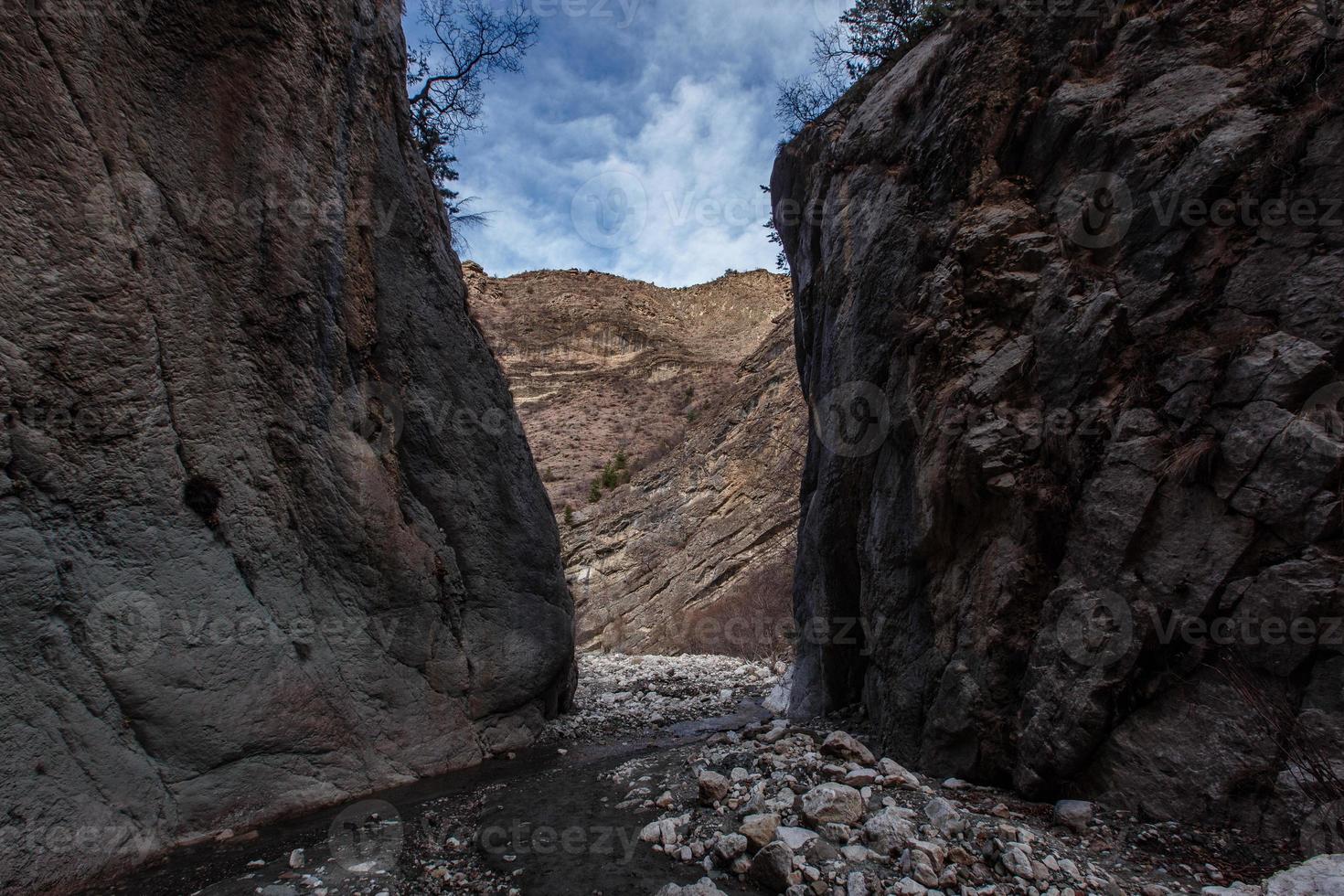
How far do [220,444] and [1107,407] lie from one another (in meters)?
7.17

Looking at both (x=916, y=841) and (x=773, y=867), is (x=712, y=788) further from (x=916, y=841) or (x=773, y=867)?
(x=916, y=841)

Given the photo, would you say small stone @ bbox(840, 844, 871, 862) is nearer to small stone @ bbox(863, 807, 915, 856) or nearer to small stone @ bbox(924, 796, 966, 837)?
small stone @ bbox(863, 807, 915, 856)

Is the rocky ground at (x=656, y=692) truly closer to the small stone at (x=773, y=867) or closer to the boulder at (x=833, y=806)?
the boulder at (x=833, y=806)

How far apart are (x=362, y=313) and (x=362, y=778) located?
4566 millimetres

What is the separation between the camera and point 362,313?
21.6 feet

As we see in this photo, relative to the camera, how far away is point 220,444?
17.8 ft

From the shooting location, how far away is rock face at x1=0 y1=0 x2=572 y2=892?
432 centimetres

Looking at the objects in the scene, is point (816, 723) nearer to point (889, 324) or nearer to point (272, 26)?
point (889, 324)

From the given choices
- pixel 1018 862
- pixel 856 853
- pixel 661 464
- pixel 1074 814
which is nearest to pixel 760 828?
pixel 856 853

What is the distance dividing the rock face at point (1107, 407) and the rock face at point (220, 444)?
16.2 ft

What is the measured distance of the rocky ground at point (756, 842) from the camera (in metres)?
3.31

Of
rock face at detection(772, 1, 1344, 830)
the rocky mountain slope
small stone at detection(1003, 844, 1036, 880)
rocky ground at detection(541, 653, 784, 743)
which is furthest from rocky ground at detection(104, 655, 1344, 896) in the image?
the rocky mountain slope

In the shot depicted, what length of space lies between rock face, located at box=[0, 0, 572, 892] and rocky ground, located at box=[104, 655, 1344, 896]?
72 centimetres

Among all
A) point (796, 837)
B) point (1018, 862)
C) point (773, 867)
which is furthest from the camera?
point (796, 837)
